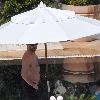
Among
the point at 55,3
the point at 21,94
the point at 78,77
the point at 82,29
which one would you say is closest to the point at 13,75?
the point at 21,94

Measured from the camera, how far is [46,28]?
6.27 meters

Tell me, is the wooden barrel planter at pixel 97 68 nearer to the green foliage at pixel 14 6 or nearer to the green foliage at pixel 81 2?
the green foliage at pixel 81 2

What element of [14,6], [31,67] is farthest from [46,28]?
[14,6]

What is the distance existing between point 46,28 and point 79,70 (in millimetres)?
2432

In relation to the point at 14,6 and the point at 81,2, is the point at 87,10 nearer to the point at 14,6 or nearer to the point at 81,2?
the point at 81,2

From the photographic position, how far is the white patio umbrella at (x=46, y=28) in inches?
240

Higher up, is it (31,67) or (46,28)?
(46,28)

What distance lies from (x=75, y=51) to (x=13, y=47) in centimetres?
128

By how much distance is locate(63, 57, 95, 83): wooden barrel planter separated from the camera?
332 inches

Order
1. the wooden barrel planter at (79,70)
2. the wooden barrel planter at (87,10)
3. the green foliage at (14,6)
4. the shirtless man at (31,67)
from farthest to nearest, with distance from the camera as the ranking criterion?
the green foliage at (14,6) → the wooden barrel planter at (87,10) → the wooden barrel planter at (79,70) → the shirtless man at (31,67)

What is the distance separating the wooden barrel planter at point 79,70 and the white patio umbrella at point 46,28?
1682 millimetres

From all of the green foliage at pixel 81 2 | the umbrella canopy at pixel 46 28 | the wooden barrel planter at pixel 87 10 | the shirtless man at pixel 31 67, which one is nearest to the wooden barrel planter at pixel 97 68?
the wooden barrel planter at pixel 87 10

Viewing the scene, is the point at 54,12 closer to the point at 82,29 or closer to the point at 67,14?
the point at 67,14

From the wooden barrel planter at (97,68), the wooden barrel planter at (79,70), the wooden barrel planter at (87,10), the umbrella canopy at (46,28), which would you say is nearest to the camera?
the umbrella canopy at (46,28)
